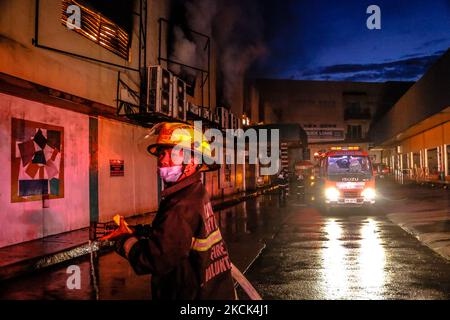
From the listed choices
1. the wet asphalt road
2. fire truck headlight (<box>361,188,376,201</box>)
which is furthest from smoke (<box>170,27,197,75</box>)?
fire truck headlight (<box>361,188,376,201</box>)

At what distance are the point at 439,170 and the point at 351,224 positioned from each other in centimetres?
2079

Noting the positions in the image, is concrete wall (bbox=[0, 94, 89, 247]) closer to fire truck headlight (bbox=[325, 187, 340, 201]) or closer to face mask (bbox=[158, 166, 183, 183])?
face mask (bbox=[158, 166, 183, 183])

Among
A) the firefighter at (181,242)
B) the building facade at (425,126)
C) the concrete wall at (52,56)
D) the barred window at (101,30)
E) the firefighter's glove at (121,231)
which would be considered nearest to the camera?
the firefighter at (181,242)

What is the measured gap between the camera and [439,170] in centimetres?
3203

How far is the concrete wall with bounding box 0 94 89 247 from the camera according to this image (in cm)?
988

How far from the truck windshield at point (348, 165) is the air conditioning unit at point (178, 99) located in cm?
603

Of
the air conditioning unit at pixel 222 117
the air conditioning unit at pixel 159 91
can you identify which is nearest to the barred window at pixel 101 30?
the air conditioning unit at pixel 159 91

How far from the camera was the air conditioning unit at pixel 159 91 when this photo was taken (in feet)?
48.2

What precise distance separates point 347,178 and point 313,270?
10138mm

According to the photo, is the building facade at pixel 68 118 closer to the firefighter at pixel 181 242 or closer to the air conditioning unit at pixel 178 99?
the air conditioning unit at pixel 178 99

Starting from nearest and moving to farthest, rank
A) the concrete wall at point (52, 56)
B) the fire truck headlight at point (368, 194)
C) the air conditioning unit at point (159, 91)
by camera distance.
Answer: the concrete wall at point (52, 56), the air conditioning unit at point (159, 91), the fire truck headlight at point (368, 194)

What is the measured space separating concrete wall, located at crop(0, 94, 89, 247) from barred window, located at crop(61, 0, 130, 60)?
7.86 feet

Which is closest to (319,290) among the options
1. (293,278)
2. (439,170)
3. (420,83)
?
(293,278)
